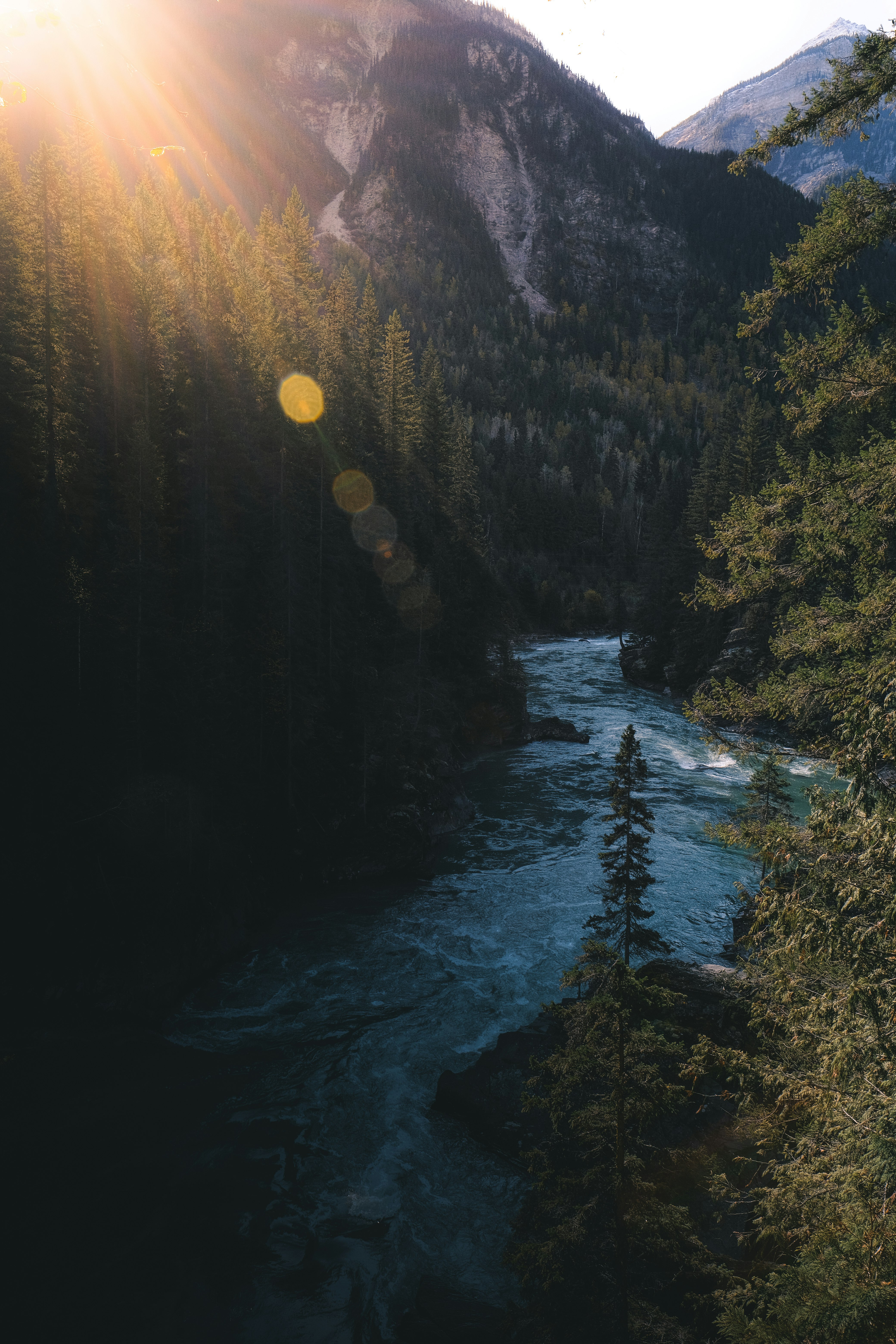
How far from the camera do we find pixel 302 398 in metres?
36.4

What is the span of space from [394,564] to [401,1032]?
2771cm

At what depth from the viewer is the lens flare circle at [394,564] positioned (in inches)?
1598

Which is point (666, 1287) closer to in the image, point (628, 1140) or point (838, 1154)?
point (628, 1140)

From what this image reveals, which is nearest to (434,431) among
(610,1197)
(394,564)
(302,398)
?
(394,564)

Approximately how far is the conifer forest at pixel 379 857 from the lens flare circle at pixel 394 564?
444 mm

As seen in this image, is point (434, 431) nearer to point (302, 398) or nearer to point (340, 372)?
point (340, 372)

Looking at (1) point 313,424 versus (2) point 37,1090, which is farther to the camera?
(1) point 313,424

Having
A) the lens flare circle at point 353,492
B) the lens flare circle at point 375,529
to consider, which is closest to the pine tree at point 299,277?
the lens flare circle at point 353,492

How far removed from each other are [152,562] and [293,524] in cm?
843

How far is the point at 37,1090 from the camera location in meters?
15.5

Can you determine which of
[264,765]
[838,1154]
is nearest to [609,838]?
[838,1154]

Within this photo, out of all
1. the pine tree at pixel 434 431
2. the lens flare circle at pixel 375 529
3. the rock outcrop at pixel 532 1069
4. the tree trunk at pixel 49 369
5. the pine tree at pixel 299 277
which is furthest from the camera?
the pine tree at pixel 434 431

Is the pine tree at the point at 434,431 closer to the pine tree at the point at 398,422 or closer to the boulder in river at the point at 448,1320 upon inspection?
the pine tree at the point at 398,422

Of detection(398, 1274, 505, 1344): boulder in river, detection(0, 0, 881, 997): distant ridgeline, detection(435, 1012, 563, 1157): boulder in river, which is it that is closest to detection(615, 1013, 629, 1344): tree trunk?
detection(398, 1274, 505, 1344): boulder in river
